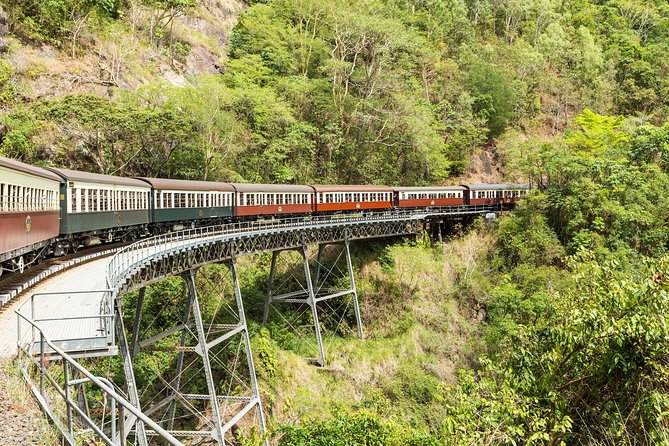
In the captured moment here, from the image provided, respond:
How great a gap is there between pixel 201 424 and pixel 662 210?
2681 cm

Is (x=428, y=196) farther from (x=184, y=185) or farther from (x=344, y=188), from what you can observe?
(x=184, y=185)

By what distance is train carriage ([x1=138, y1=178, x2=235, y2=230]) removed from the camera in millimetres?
24141

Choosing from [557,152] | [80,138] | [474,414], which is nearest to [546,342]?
[474,414]

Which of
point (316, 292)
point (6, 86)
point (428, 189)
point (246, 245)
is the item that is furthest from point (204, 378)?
point (6, 86)

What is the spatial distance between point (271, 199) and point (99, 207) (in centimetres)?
1158

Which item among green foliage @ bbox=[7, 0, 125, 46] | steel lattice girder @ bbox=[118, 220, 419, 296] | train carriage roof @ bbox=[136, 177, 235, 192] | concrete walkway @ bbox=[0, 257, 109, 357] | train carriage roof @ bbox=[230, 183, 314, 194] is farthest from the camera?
green foliage @ bbox=[7, 0, 125, 46]

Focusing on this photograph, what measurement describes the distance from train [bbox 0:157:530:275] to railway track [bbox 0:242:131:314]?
0.28 meters

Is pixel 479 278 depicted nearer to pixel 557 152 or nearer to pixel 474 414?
pixel 557 152

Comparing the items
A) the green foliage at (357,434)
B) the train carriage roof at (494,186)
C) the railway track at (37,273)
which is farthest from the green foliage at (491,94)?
the railway track at (37,273)

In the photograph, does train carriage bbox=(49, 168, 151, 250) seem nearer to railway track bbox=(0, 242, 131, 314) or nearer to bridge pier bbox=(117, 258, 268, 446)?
railway track bbox=(0, 242, 131, 314)

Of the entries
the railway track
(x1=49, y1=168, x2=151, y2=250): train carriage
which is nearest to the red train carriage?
(x1=49, y1=168, x2=151, y2=250): train carriage

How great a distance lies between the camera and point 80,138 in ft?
102

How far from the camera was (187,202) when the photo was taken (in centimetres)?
2558

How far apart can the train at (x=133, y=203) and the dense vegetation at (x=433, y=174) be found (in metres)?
3.81
